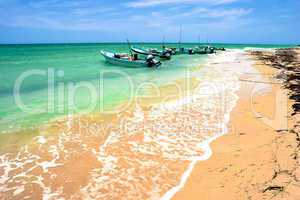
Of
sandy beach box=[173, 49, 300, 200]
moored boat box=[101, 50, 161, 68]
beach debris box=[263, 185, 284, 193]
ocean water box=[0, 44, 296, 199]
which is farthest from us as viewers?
moored boat box=[101, 50, 161, 68]

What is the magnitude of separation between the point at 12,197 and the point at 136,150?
352cm

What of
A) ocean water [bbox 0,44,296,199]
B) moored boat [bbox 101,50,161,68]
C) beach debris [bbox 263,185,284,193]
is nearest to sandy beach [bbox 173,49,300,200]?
beach debris [bbox 263,185,284,193]

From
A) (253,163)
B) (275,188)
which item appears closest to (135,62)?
(253,163)

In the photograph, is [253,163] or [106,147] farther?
[106,147]

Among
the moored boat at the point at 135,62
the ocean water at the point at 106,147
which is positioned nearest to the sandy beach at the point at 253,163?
the ocean water at the point at 106,147

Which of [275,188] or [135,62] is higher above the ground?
[135,62]

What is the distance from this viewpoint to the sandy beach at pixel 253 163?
524 centimetres

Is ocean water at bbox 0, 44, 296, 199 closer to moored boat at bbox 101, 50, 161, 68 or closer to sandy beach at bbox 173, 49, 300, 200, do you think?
sandy beach at bbox 173, 49, 300, 200

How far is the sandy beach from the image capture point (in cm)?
524

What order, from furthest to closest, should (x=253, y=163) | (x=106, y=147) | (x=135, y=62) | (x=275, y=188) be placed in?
(x=135, y=62)
(x=106, y=147)
(x=253, y=163)
(x=275, y=188)

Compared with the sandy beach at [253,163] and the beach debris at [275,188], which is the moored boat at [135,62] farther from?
the beach debris at [275,188]

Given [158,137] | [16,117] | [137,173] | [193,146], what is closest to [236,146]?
[193,146]

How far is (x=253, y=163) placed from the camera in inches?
256

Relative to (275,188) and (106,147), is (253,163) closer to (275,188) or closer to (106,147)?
(275,188)
